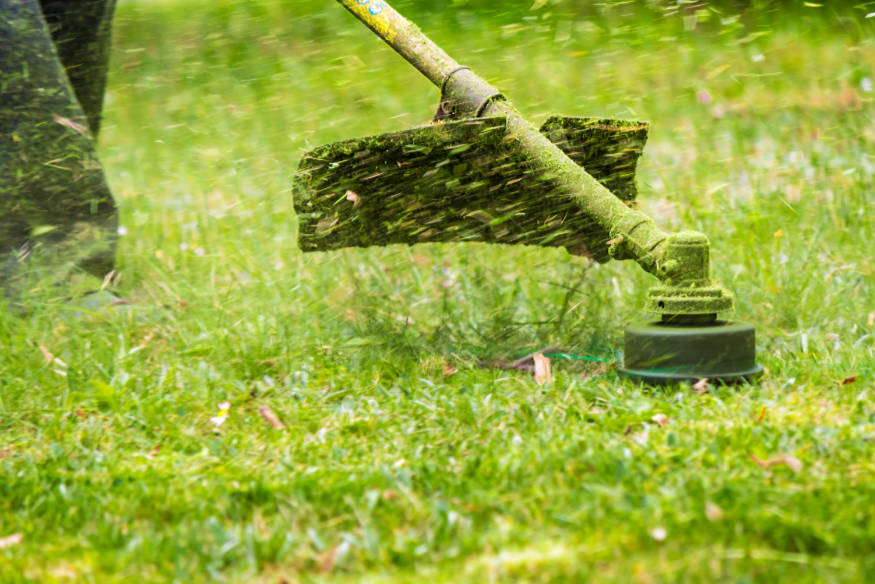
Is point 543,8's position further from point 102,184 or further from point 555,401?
point 555,401

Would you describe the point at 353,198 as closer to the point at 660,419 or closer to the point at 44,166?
the point at 660,419

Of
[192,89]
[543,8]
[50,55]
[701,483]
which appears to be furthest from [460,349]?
[192,89]

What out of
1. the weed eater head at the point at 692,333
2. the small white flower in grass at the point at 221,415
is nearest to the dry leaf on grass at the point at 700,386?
the weed eater head at the point at 692,333

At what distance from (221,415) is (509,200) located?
0.94m

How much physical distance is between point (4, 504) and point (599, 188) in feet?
5.03

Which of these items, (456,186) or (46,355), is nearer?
(456,186)

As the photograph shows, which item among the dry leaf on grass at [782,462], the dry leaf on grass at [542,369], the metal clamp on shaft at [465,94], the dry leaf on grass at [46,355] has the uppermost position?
the metal clamp on shaft at [465,94]

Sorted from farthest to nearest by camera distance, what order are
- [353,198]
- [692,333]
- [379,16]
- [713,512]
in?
[379,16] < [353,198] < [692,333] < [713,512]

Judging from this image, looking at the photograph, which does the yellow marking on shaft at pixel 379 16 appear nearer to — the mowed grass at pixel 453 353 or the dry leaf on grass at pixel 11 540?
the mowed grass at pixel 453 353

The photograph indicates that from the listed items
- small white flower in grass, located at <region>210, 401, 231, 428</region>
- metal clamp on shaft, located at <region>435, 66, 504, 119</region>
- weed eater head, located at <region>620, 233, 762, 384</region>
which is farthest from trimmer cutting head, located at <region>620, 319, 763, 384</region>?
small white flower in grass, located at <region>210, 401, 231, 428</region>

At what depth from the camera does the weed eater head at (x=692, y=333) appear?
2070 millimetres

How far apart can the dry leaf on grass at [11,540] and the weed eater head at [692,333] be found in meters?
1.40

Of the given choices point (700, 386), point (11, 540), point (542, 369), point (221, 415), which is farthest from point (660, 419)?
point (11, 540)

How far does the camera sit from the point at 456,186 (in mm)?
2252
